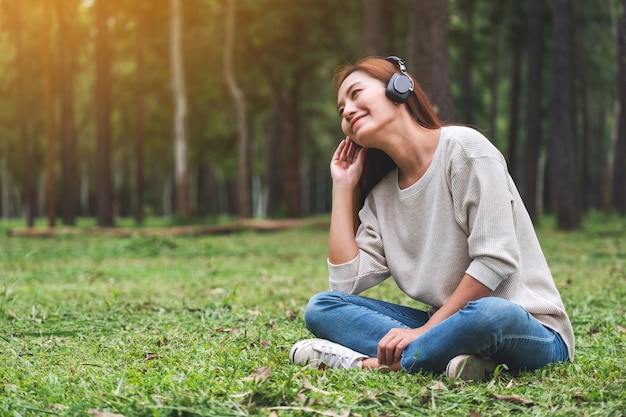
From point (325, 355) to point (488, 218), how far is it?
3.35 ft

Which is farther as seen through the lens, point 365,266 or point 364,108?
point 365,266

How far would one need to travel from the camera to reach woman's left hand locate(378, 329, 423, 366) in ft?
11.2

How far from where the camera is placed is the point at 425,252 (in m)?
3.59

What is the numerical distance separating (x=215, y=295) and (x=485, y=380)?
3880 mm

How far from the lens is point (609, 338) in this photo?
4551mm

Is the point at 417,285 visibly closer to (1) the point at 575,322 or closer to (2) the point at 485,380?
(2) the point at 485,380

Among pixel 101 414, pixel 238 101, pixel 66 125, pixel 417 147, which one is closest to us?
pixel 101 414

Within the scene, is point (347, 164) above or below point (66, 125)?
above

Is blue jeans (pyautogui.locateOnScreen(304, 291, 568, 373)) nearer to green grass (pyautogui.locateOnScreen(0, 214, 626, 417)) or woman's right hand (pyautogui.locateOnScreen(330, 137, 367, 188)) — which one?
green grass (pyautogui.locateOnScreen(0, 214, 626, 417))

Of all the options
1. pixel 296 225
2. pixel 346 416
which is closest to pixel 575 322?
pixel 346 416

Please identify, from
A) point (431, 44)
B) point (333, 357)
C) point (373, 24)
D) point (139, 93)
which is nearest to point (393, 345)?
point (333, 357)

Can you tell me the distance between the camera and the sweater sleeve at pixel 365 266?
388 centimetres

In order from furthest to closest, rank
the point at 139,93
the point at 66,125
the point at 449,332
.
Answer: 1. the point at 139,93
2. the point at 66,125
3. the point at 449,332

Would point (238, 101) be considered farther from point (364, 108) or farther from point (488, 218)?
point (488, 218)
